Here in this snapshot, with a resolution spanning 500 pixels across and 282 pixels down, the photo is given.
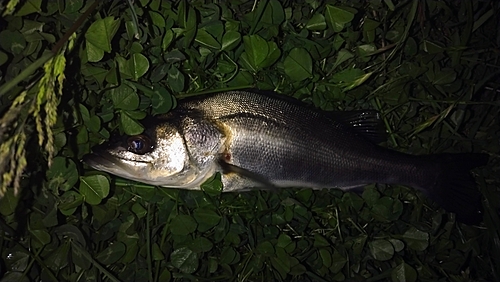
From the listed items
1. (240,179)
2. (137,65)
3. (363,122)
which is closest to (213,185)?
(240,179)

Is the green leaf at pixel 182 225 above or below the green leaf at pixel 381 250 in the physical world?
above

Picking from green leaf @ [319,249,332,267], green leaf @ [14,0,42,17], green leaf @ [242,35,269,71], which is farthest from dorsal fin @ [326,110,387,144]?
green leaf @ [14,0,42,17]

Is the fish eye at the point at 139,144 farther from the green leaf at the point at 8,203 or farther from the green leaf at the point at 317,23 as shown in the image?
the green leaf at the point at 317,23

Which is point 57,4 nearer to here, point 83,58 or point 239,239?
point 83,58

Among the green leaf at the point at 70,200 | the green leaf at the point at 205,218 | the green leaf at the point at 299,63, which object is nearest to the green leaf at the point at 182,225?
the green leaf at the point at 205,218

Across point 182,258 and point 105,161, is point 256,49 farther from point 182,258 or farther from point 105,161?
point 182,258

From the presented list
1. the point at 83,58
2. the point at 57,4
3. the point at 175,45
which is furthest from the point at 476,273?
the point at 57,4
